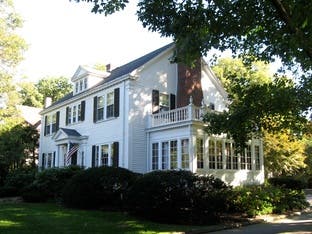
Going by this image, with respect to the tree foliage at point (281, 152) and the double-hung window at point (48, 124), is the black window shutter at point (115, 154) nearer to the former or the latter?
the double-hung window at point (48, 124)

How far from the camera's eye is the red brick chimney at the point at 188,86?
1092 inches

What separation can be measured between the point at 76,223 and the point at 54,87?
204ft

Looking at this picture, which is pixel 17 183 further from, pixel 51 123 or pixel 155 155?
pixel 51 123

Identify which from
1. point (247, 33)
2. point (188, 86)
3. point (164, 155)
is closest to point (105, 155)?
point (164, 155)

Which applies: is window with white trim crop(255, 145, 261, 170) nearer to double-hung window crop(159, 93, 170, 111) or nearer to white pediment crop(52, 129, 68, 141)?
double-hung window crop(159, 93, 170, 111)

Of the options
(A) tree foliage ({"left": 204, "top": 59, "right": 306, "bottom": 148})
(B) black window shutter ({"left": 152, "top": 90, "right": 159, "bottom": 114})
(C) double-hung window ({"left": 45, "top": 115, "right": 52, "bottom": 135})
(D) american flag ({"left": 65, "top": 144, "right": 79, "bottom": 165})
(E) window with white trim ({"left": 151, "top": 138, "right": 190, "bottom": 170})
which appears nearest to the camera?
(A) tree foliage ({"left": 204, "top": 59, "right": 306, "bottom": 148})

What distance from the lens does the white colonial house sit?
909 inches

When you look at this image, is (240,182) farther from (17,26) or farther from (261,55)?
(17,26)

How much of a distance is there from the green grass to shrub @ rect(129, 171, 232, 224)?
26.9 inches

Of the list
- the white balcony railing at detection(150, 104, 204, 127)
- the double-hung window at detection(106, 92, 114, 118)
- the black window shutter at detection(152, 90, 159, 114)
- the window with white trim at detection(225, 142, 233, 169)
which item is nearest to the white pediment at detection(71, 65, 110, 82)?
the double-hung window at detection(106, 92, 114, 118)

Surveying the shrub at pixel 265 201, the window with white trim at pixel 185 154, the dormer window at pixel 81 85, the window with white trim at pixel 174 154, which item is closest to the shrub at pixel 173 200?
the shrub at pixel 265 201

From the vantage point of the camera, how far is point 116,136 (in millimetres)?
26078

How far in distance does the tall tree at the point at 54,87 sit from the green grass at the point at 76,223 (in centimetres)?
5760

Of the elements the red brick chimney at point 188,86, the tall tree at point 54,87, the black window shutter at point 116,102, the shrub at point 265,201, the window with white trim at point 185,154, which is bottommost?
the shrub at point 265,201
